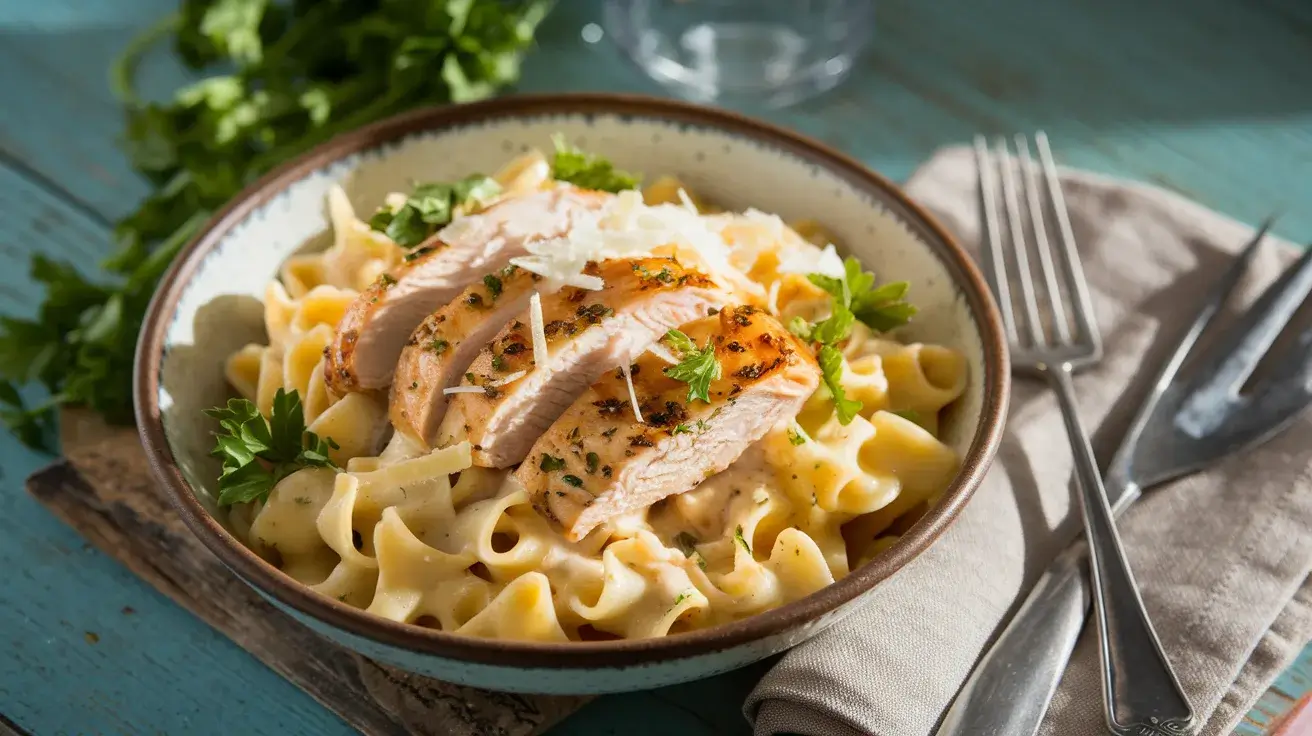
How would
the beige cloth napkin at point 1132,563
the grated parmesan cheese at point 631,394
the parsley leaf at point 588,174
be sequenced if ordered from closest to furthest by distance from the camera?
the grated parmesan cheese at point 631,394 → the beige cloth napkin at point 1132,563 → the parsley leaf at point 588,174

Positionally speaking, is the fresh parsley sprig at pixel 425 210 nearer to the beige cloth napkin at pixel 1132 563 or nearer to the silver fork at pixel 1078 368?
the beige cloth napkin at pixel 1132 563

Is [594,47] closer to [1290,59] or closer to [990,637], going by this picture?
[1290,59]

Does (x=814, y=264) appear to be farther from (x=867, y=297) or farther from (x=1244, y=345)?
(x=1244, y=345)

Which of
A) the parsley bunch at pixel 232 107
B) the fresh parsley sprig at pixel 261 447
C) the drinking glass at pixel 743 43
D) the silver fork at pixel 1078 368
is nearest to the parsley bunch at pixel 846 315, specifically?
the silver fork at pixel 1078 368

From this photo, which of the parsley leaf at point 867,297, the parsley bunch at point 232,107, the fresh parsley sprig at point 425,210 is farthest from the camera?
the parsley bunch at point 232,107

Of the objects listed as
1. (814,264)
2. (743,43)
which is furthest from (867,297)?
(743,43)
